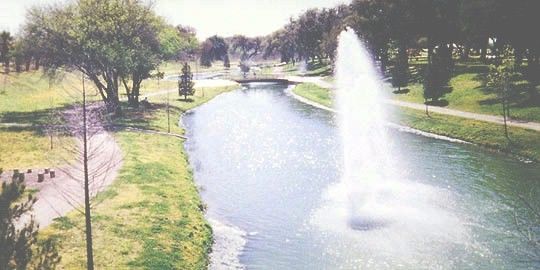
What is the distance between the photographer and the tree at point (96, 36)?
7388 centimetres

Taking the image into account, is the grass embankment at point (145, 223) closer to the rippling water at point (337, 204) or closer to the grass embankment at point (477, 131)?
the rippling water at point (337, 204)

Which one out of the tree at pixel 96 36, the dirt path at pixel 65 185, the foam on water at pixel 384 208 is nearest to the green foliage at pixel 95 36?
the tree at pixel 96 36

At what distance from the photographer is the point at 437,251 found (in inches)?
1182

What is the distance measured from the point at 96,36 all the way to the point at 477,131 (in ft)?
176

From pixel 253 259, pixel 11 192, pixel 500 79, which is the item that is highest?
pixel 500 79

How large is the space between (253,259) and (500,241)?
15.0 m

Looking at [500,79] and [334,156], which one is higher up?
[500,79]

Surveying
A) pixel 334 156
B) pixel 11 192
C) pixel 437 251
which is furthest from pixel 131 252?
pixel 334 156

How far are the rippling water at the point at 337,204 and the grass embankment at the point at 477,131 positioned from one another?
2.20m

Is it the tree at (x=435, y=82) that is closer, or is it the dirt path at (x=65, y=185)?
the dirt path at (x=65, y=185)

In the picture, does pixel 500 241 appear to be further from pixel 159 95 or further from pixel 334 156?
pixel 159 95

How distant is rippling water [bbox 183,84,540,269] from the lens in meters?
30.0

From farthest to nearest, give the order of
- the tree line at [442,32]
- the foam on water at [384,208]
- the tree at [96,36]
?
the tree line at [442,32] → the tree at [96,36] → the foam on water at [384,208]

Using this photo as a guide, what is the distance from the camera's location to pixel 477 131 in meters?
61.4
